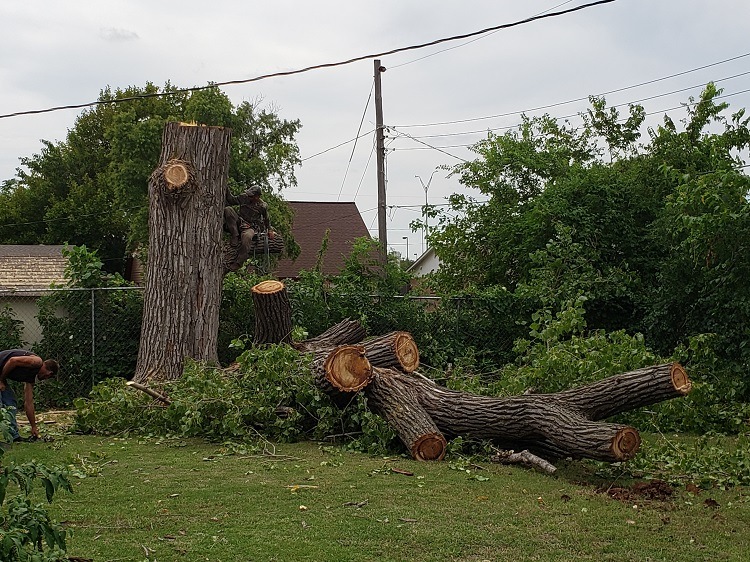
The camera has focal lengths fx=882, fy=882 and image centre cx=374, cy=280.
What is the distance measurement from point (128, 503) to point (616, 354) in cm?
629

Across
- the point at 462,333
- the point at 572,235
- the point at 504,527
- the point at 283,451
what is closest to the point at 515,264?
the point at 572,235

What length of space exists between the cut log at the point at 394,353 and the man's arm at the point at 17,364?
350 cm

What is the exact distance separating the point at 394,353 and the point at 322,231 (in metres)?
30.1

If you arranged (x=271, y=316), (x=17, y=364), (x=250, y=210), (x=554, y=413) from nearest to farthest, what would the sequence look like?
1. (x=554, y=413)
2. (x=17, y=364)
3. (x=271, y=316)
4. (x=250, y=210)

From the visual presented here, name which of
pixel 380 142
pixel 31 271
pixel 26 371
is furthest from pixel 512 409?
pixel 31 271

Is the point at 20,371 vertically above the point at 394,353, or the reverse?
the point at 394,353

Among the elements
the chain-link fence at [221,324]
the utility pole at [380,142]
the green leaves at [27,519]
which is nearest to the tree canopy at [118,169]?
the utility pole at [380,142]

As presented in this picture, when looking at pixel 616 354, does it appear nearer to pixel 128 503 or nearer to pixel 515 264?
pixel 128 503

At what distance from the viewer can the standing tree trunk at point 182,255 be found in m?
11.4

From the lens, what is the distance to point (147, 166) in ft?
101

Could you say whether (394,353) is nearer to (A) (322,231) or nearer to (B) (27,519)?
(B) (27,519)

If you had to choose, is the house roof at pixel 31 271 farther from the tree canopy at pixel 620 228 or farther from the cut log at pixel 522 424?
the cut log at pixel 522 424

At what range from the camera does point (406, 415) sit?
8219 mm

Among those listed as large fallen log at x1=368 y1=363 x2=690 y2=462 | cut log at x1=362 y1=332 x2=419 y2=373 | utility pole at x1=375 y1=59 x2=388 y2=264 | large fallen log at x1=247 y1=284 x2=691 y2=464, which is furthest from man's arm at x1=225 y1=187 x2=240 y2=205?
utility pole at x1=375 y1=59 x2=388 y2=264
